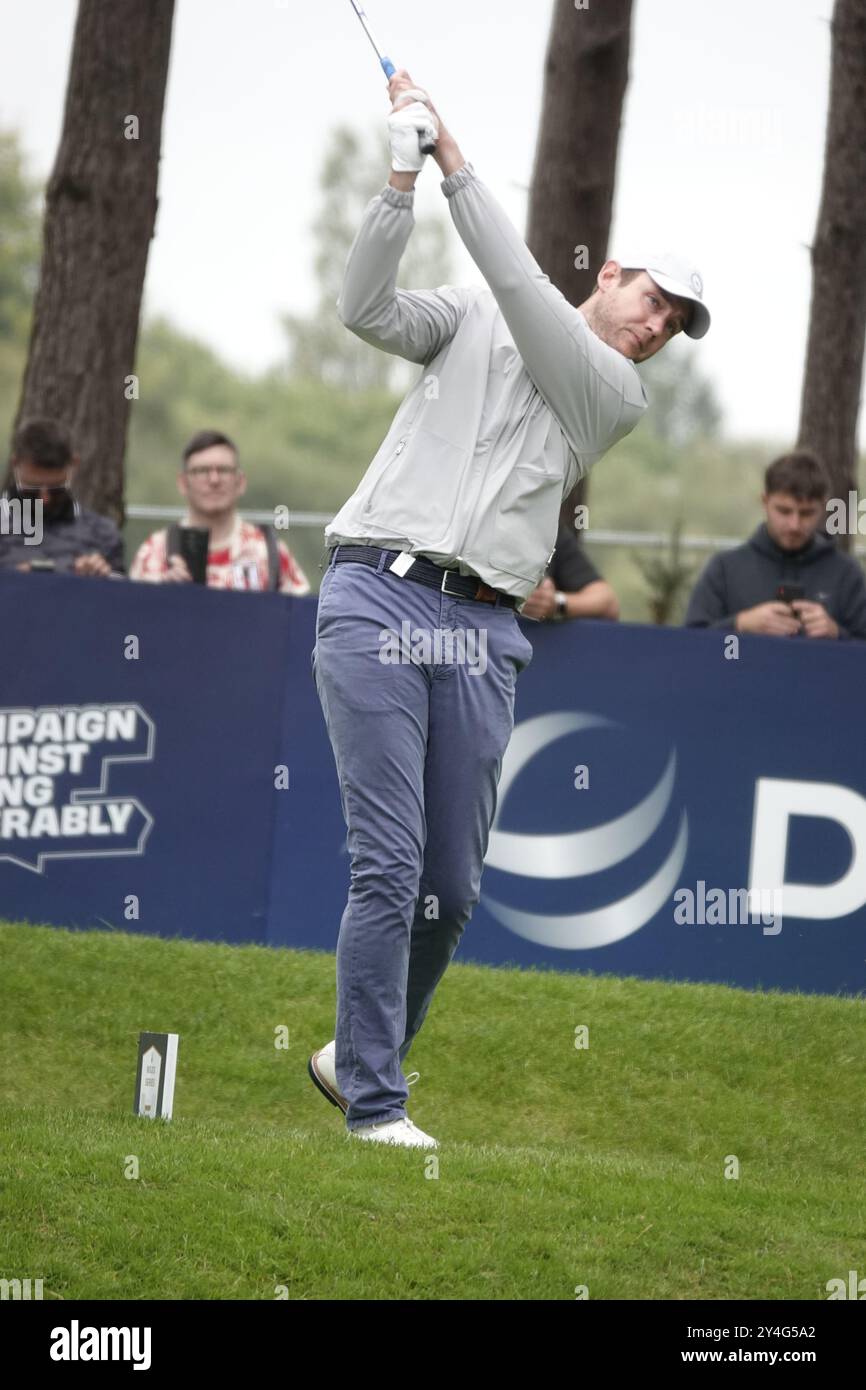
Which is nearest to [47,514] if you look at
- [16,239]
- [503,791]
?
[503,791]

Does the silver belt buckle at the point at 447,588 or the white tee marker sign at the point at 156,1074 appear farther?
the white tee marker sign at the point at 156,1074

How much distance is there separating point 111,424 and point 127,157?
58.8 inches

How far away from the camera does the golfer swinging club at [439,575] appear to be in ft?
Answer: 17.7

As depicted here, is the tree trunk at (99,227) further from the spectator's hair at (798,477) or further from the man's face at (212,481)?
the spectator's hair at (798,477)

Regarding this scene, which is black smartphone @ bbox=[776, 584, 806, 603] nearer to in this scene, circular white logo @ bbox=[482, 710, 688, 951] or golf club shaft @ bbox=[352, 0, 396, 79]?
circular white logo @ bbox=[482, 710, 688, 951]

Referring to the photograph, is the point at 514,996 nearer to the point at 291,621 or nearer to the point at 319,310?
the point at 291,621

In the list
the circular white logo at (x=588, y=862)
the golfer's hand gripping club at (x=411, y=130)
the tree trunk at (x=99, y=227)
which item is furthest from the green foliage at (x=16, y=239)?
the golfer's hand gripping club at (x=411, y=130)

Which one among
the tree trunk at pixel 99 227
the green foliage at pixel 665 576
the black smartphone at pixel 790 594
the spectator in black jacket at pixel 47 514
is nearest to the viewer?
the spectator in black jacket at pixel 47 514

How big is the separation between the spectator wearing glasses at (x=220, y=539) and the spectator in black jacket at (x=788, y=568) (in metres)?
1.99

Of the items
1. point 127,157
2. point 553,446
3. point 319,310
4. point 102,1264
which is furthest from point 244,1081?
point 319,310

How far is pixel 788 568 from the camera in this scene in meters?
9.43

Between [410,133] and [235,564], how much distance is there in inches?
179

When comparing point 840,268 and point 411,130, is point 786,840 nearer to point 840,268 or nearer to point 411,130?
point 411,130

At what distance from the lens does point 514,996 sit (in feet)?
25.7
